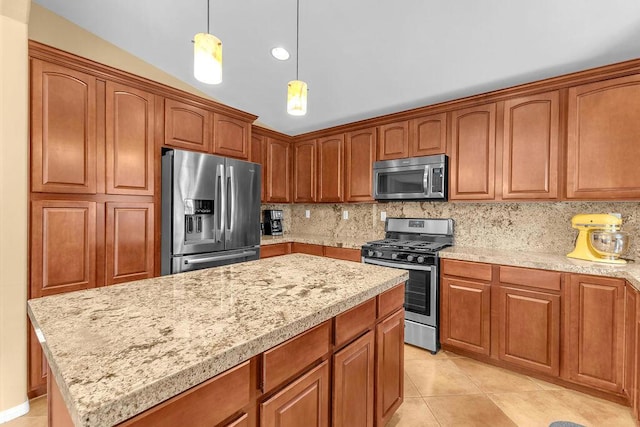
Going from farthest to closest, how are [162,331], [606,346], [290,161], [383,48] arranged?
[290,161] → [383,48] → [606,346] → [162,331]

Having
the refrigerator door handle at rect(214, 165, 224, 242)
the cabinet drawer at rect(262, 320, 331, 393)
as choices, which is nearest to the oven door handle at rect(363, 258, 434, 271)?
the refrigerator door handle at rect(214, 165, 224, 242)

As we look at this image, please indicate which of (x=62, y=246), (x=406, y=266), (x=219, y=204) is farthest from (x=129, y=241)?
(x=406, y=266)

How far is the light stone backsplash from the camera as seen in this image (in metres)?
2.41

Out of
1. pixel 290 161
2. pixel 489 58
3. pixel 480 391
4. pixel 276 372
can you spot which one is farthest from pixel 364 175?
pixel 276 372

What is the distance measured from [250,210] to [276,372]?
237 centimetres

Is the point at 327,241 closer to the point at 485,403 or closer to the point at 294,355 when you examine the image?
the point at 485,403

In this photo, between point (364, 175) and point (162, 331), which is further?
point (364, 175)

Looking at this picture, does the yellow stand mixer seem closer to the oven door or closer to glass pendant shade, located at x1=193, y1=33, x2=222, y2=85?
the oven door

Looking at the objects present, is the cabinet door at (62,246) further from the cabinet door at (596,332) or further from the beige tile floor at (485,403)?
the cabinet door at (596,332)

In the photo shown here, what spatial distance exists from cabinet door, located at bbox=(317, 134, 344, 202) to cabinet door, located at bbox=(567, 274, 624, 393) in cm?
242

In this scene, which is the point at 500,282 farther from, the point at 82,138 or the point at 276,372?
the point at 82,138

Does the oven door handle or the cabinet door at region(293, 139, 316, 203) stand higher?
the cabinet door at region(293, 139, 316, 203)

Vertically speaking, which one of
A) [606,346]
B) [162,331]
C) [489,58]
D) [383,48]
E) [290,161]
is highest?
[383,48]

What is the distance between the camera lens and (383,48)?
99.1 inches
